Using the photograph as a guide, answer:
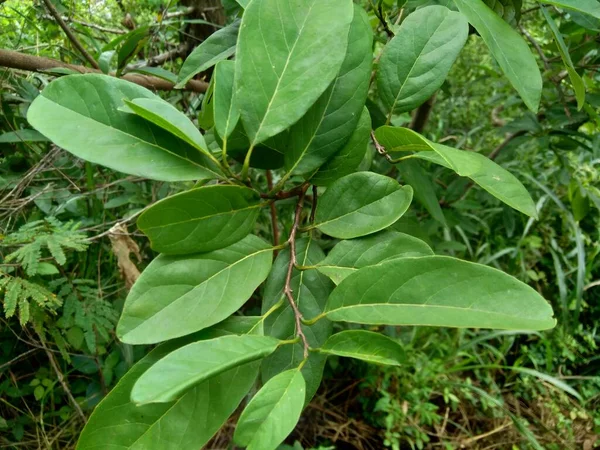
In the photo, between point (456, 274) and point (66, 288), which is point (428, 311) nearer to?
point (456, 274)

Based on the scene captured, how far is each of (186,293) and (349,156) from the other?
0.21 metres

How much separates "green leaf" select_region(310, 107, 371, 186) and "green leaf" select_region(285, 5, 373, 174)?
1 cm

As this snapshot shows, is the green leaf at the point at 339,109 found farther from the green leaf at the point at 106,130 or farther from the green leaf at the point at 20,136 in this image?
the green leaf at the point at 20,136

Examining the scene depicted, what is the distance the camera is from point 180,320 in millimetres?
377


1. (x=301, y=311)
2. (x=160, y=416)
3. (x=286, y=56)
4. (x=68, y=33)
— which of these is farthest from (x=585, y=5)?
(x=68, y=33)

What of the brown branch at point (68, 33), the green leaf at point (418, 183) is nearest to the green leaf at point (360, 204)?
the green leaf at point (418, 183)

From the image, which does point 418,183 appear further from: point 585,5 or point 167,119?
point 167,119

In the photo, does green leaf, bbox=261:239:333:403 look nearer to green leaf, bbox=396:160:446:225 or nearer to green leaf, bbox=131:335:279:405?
green leaf, bbox=131:335:279:405

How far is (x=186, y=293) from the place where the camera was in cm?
39

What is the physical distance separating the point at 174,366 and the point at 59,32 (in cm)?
119

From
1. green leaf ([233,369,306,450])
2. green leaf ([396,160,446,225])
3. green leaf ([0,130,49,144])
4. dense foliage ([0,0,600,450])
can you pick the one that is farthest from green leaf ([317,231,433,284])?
green leaf ([0,130,49,144])

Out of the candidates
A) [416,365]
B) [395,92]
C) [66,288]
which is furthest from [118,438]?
[416,365]

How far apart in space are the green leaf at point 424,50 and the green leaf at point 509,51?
1 centimetres

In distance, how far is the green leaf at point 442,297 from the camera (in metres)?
0.33
